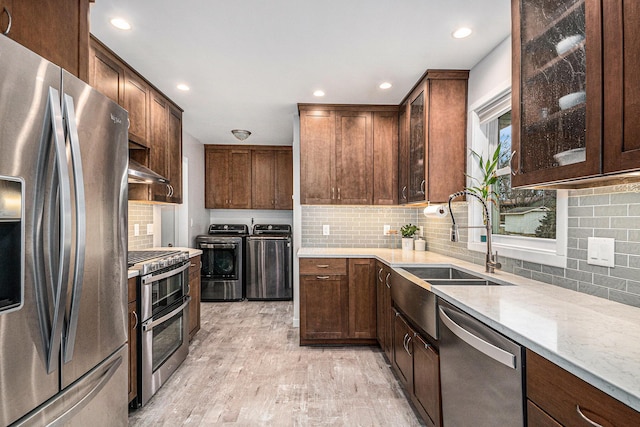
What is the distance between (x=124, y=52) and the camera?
2340mm

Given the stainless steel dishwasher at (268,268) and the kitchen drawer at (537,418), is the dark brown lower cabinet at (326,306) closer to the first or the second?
the stainless steel dishwasher at (268,268)

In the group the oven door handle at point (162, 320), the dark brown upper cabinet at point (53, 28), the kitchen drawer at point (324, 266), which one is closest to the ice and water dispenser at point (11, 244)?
the dark brown upper cabinet at point (53, 28)

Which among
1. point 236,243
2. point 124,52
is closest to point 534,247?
point 124,52

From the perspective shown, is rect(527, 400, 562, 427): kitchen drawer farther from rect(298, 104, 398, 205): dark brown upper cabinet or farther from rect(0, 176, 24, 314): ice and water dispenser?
rect(298, 104, 398, 205): dark brown upper cabinet

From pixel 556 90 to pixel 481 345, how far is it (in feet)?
3.34

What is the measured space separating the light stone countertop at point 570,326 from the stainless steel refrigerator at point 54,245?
1.46 meters

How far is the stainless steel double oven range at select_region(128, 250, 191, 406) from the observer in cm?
217

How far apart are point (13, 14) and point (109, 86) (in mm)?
1344

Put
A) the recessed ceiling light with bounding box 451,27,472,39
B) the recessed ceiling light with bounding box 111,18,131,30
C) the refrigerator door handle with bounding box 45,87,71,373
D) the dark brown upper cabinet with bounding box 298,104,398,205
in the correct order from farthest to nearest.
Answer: the dark brown upper cabinet with bounding box 298,104,398,205 < the recessed ceiling light with bounding box 451,27,472,39 < the recessed ceiling light with bounding box 111,18,131,30 < the refrigerator door handle with bounding box 45,87,71,373

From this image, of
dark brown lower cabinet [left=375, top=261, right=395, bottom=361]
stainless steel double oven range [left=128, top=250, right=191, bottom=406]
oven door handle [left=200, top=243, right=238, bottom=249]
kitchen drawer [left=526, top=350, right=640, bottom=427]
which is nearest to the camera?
kitchen drawer [left=526, top=350, right=640, bottom=427]

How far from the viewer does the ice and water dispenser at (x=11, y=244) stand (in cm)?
91

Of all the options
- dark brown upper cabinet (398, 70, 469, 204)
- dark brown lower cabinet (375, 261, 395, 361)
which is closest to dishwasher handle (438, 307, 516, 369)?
dark brown lower cabinet (375, 261, 395, 361)

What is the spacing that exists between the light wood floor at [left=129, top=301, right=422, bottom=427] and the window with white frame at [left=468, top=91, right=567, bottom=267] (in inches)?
49.2

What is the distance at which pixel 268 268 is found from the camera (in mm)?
5047
